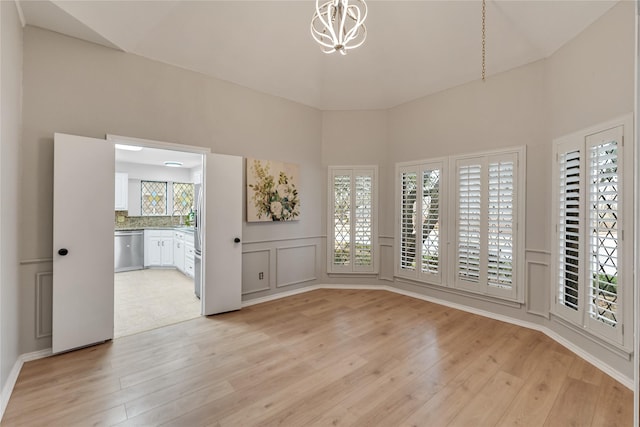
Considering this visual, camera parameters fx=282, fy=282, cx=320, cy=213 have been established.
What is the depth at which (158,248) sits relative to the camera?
253 inches

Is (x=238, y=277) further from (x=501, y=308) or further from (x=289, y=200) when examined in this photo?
(x=501, y=308)

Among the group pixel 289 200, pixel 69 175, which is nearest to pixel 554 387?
pixel 289 200

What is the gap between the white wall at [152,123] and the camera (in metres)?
2.54

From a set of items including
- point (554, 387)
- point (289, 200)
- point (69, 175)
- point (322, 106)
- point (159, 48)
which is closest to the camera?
point (554, 387)

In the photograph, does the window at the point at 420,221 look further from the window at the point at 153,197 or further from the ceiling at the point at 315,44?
the window at the point at 153,197

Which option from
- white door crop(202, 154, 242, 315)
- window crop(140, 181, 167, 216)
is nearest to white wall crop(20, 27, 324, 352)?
white door crop(202, 154, 242, 315)

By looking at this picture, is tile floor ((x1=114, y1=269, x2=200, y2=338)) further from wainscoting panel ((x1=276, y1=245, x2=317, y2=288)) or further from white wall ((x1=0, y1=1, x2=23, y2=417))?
wainscoting panel ((x1=276, y1=245, x2=317, y2=288))

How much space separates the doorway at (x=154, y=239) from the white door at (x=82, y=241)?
607 millimetres

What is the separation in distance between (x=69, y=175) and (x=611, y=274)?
16.0 feet

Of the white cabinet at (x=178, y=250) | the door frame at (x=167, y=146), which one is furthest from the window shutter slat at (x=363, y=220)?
the white cabinet at (x=178, y=250)

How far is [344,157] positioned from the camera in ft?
15.8

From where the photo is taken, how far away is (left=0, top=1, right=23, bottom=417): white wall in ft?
6.37

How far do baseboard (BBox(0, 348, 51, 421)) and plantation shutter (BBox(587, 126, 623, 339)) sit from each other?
458 cm

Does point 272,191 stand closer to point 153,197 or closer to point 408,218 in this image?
point 408,218
